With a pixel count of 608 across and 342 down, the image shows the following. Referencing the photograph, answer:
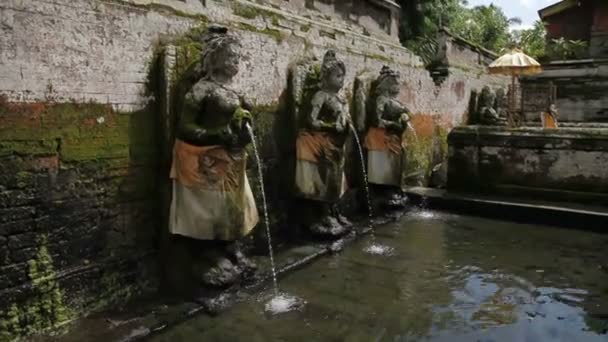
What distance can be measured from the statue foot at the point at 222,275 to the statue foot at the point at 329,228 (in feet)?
5.33

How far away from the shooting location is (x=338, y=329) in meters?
3.58

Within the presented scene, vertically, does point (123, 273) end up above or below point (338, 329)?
above

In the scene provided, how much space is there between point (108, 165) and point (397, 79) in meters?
4.24

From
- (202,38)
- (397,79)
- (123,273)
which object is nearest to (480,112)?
(397,79)

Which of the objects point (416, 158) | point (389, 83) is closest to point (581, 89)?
point (416, 158)

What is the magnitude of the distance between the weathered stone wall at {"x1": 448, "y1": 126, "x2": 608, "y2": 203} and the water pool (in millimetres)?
1163

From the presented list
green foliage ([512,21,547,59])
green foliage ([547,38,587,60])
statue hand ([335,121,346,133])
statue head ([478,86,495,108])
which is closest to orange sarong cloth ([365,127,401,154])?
statue hand ([335,121,346,133])

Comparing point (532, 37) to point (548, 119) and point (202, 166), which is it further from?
point (202, 166)

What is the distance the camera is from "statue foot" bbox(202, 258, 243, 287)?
4.00 metres

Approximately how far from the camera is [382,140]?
6.72m

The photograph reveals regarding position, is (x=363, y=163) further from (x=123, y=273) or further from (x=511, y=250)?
(x=123, y=273)

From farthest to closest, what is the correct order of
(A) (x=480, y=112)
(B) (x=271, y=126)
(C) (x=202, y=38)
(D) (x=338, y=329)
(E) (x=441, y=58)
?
(A) (x=480, y=112) < (E) (x=441, y=58) < (B) (x=271, y=126) < (C) (x=202, y=38) < (D) (x=338, y=329)

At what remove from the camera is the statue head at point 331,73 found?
5422mm

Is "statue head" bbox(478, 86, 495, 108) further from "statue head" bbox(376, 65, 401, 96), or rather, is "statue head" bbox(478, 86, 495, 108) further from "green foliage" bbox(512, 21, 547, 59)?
"green foliage" bbox(512, 21, 547, 59)
